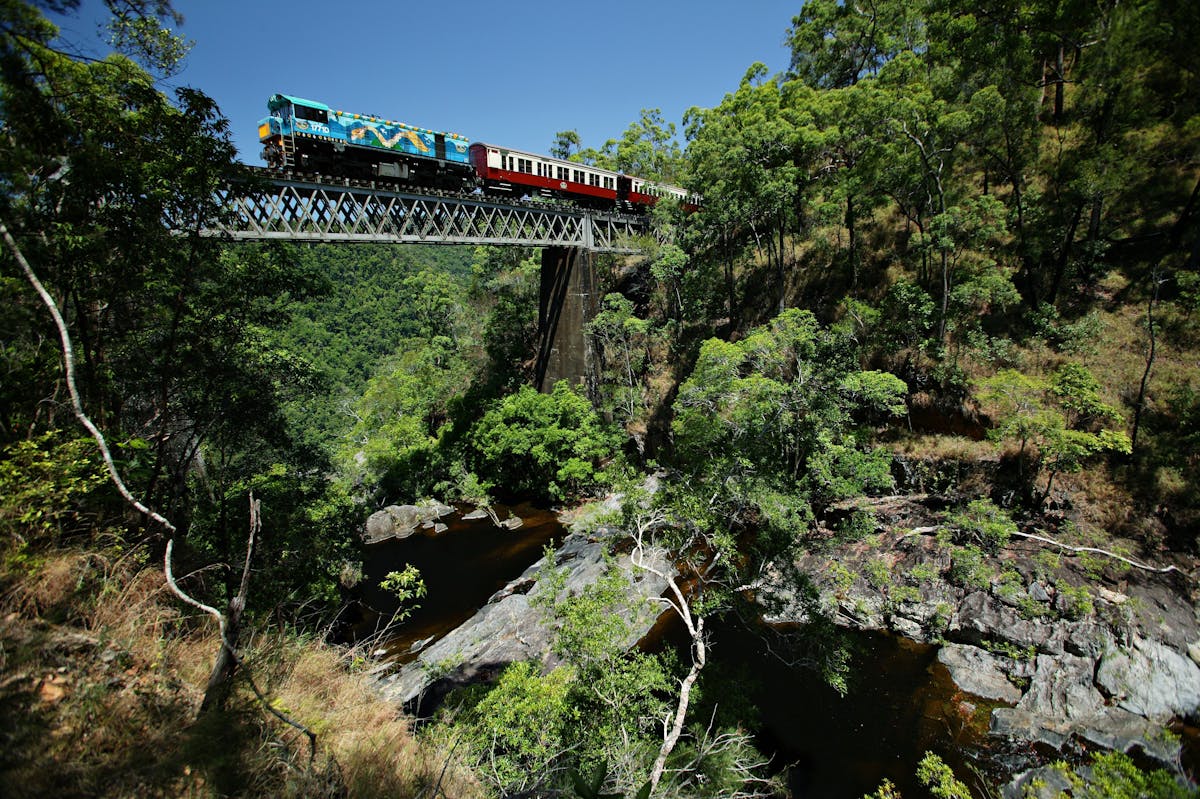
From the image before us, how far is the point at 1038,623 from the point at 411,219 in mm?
20891

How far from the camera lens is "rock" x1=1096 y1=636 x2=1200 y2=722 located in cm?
871

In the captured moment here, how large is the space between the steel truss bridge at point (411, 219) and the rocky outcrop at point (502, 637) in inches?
401

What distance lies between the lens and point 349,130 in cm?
1772

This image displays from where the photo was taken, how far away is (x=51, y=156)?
5.11 meters

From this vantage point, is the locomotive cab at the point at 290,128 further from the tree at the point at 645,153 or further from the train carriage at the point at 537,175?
the tree at the point at 645,153

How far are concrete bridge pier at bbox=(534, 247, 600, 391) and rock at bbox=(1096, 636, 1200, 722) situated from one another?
60.8 ft

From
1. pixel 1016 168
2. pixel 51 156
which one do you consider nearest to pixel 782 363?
pixel 1016 168

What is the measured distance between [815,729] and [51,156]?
14.3 metres

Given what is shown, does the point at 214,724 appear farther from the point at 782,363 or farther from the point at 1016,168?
the point at 1016,168

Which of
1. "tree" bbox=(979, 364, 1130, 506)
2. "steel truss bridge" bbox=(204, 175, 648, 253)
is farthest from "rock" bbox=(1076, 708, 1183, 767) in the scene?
"steel truss bridge" bbox=(204, 175, 648, 253)

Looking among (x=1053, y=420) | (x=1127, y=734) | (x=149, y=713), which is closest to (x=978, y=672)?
(x=1127, y=734)

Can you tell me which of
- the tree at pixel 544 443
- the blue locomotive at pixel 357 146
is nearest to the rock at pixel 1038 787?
the tree at pixel 544 443

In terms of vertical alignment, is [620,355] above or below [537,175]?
below

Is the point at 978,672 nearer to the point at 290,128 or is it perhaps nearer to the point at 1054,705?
the point at 1054,705
